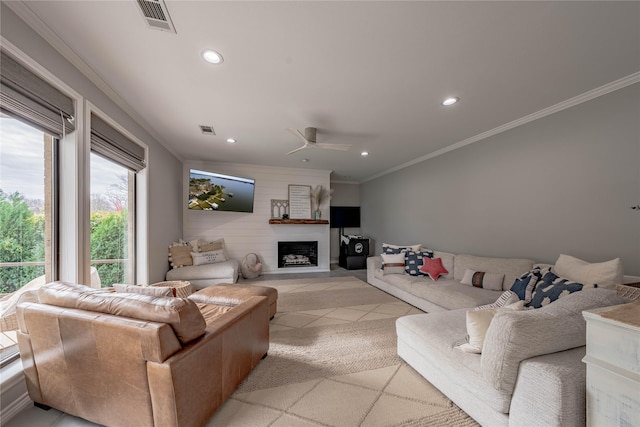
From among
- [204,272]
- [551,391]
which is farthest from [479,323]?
[204,272]

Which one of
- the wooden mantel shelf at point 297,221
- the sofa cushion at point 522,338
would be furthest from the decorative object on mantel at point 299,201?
the sofa cushion at point 522,338

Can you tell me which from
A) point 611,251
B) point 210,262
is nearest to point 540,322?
point 611,251

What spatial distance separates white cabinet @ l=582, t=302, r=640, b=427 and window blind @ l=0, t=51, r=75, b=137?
3.22 metres

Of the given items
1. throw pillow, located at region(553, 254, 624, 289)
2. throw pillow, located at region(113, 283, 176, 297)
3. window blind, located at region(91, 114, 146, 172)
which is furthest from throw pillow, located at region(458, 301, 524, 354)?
window blind, located at region(91, 114, 146, 172)

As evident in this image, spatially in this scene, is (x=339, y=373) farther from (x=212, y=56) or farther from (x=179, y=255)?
(x=179, y=255)

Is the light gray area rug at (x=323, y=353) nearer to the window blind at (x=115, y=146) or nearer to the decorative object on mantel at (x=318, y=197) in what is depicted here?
the window blind at (x=115, y=146)

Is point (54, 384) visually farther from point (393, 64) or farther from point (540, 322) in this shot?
point (393, 64)

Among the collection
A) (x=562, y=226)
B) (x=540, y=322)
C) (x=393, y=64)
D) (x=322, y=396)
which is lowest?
(x=322, y=396)

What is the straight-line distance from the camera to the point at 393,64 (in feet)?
6.36

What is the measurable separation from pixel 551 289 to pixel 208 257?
493 cm

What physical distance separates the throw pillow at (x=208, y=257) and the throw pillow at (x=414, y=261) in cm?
360

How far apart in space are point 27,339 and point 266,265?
4.23 m

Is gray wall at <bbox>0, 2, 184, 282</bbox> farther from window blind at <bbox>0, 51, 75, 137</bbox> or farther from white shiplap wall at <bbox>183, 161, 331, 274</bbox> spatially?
white shiplap wall at <bbox>183, 161, 331, 274</bbox>

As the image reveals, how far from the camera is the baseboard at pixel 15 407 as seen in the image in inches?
53.8
